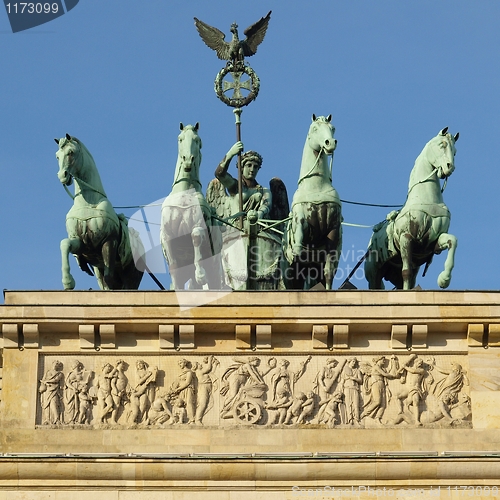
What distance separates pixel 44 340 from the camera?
29.1 metres

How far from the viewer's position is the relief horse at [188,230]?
3028 centimetres

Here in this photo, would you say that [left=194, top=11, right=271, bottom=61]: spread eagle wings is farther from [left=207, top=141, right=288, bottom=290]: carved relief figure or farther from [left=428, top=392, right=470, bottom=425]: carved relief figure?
[left=428, top=392, right=470, bottom=425]: carved relief figure

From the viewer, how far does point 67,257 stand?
30078 mm

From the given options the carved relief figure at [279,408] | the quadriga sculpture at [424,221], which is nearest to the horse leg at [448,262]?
the quadriga sculpture at [424,221]

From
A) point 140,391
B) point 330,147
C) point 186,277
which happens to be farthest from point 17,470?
point 330,147

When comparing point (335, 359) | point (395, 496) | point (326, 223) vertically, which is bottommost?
point (395, 496)

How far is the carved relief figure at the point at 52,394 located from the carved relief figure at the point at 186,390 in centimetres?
139

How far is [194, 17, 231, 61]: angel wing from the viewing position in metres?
34.1

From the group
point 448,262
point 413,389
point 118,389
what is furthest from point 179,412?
point 448,262

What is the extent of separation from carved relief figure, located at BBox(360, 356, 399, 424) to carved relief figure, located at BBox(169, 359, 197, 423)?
82.9 inches

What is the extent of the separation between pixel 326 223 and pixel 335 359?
2.13 metres

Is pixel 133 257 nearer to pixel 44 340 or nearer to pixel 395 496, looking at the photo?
pixel 44 340

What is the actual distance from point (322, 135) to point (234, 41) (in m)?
4.32
